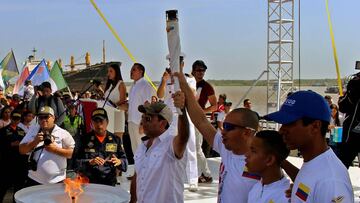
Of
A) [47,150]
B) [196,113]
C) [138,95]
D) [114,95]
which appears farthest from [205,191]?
[196,113]

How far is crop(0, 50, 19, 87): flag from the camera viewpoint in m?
21.8

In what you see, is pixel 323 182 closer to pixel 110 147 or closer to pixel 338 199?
pixel 338 199

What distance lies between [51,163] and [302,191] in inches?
136

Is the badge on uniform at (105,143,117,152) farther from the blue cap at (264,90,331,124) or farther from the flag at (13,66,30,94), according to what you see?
the flag at (13,66,30,94)

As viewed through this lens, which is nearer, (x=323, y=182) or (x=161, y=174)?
(x=323, y=182)

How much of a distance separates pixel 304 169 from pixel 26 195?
1.82 metres

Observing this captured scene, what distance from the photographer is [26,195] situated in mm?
3080

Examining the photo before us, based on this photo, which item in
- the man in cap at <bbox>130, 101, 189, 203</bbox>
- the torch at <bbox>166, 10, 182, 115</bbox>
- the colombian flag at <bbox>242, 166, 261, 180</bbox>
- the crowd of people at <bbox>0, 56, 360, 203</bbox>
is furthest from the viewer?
the man in cap at <bbox>130, 101, 189, 203</bbox>

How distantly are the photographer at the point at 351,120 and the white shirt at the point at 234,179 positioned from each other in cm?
233

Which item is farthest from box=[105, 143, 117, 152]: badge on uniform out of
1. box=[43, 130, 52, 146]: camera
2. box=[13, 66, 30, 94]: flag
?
box=[13, 66, 30, 94]: flag

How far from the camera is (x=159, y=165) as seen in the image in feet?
11.3

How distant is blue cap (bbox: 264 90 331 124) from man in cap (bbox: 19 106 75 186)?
3.19 meters

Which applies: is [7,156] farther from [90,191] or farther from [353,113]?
[353,113]

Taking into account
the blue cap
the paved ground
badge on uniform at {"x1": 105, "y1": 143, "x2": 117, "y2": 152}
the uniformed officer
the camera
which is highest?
the blue cap
